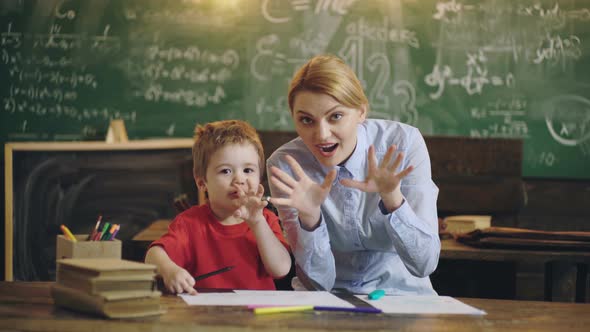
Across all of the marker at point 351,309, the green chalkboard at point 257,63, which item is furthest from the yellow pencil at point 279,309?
the green chalkboard at point 257,63

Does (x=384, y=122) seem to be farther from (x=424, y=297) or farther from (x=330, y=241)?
(x=424, y=297)

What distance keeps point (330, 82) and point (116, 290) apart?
2.48ft

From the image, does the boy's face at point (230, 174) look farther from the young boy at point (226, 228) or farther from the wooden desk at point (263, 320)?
the wooden desk at point (263, 320)

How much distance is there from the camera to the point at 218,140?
2092 millimetres

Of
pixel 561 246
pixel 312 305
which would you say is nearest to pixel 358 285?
pixel 312 305

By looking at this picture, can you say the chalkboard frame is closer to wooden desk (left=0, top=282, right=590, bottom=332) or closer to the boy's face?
the boy's face

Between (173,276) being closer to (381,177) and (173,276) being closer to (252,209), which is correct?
(252,209)

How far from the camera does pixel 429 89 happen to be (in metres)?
5.41

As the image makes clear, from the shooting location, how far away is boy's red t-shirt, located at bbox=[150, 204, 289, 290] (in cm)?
201

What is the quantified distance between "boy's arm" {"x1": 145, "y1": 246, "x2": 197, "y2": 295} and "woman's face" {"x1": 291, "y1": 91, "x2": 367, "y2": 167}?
46cm

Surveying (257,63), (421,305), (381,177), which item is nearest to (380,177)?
(381,177)

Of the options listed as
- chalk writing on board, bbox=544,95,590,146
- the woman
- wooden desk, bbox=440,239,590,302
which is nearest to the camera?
the woman

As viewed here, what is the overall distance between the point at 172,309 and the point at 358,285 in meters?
0.68

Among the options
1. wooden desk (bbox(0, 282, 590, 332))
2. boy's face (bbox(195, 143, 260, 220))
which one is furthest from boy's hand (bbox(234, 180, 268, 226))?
wooden desk (bbox(0, 282, 590, 332))
